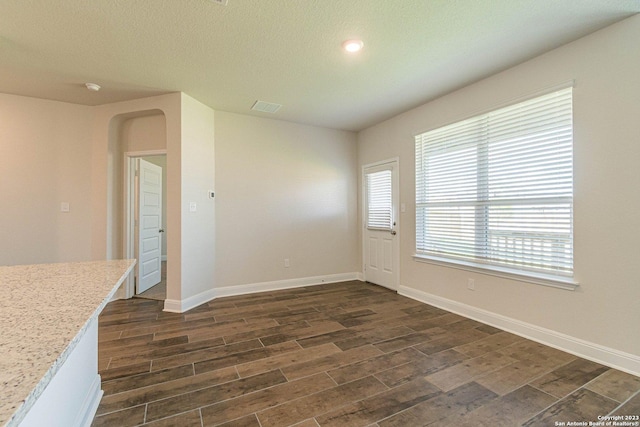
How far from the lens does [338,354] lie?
246 centimetres

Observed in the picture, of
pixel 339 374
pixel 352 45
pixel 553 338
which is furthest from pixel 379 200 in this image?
pixel 339 374

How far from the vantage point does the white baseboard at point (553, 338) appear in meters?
2.19

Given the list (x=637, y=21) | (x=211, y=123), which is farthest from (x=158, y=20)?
(x=637, y=21)

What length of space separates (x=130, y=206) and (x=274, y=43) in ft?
10.3

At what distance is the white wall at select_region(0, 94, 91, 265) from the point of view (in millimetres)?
3545

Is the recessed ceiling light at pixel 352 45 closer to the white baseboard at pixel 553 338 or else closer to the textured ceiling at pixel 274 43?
the textured ceiling at pixel 274 43

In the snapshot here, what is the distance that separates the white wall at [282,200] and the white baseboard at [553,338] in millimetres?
2016

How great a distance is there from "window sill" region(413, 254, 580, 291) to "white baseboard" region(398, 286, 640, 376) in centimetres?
41

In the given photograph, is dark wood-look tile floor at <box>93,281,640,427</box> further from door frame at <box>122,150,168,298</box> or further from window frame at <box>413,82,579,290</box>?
door frame at <box>122,150,168,298</box>

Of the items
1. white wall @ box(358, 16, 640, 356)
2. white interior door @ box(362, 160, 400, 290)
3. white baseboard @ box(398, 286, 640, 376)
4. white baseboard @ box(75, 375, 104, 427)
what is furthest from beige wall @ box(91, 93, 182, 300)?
white wall @ box(358, 16, 640, 356)

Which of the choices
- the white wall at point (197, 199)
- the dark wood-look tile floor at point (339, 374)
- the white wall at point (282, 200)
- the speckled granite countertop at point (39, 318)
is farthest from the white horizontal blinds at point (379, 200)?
the speckled granite countertop at point (39, 318)

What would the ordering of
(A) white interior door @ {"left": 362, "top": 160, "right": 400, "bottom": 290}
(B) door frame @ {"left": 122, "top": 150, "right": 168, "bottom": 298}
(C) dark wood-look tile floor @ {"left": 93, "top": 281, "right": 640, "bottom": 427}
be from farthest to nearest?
(A) white interior door @ {"left": 362, "top": 160, "right": 400, "bottom": 290}, (B) door frame @ {"left": 122, "top": 150, "right": 168, "bottom": 298}, (C) dark wood-look tile floor @ {"left": 93, "top": 281, "right": 640, "bottom": 427}

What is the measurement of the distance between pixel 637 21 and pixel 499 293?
8.09 ft

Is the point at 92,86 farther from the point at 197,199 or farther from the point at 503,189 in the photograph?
the point at 503,189
